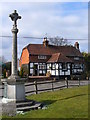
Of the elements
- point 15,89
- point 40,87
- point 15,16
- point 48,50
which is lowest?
point 40,87

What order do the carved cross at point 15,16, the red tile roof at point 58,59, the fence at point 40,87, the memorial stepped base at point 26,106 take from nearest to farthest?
the memorial stepped base at point 26,106 → the carved cross at point 15,16 → the fence at point 40,87 → the red tile roof at point 58,59

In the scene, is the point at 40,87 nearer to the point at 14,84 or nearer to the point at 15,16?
the point at 14,84

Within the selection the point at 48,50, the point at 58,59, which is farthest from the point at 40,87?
the point at 48,50

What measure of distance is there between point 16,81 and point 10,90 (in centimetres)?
61

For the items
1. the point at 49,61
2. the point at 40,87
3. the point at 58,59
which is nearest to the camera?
the point at 40,87

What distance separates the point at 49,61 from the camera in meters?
46.3

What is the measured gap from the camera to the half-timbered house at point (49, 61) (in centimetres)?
4503

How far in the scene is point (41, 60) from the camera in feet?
155

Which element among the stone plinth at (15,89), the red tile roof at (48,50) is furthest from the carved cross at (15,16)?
the red tile roof at (48,50)

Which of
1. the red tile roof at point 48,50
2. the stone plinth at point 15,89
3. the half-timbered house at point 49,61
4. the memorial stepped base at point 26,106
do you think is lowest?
the memorial stepped base at point 26,106

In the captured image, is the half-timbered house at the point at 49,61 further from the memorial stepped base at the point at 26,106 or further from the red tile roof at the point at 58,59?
the memorial stepped base at the point at 26,106

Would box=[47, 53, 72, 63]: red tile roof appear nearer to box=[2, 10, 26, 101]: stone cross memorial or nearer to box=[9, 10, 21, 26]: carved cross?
box=[9, 10, 21, 26]: carved cross

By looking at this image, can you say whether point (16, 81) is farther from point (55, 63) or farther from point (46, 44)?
point (46, 44)

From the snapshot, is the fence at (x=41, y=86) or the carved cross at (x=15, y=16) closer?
the carved cross at (x=15, y=16)
